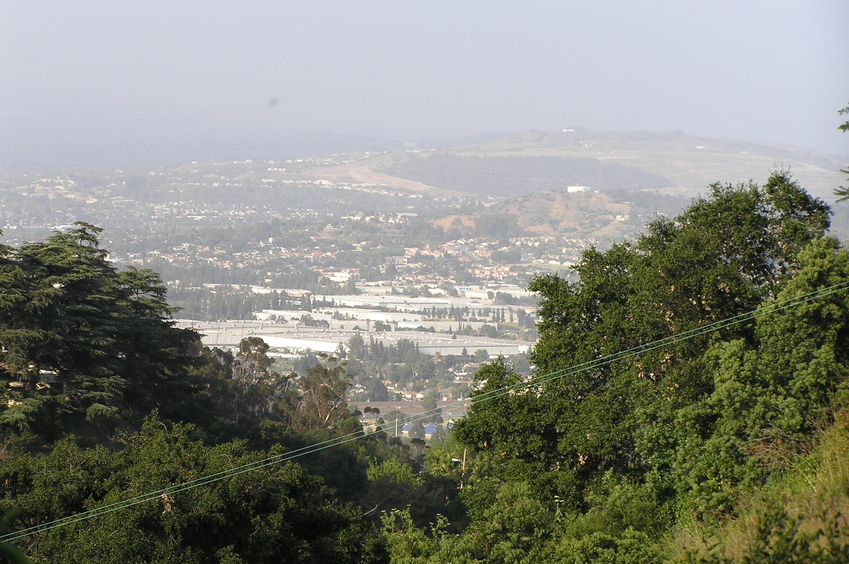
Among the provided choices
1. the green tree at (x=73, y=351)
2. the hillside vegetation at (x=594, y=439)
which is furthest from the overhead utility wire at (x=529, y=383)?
the green tree at (x=73, y=351)

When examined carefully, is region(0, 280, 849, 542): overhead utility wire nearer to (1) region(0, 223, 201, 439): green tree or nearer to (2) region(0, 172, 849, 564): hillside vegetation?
(2) region(0, 172, 849, 564): hillside vegetation

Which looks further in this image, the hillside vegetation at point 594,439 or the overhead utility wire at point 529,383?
the overhead utility wire at point 529,383

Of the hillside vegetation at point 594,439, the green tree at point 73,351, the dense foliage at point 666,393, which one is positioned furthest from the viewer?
the green tree at point 73,351

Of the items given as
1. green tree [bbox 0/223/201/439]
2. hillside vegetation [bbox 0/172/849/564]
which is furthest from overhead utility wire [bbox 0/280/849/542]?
green tree [bbox 0/223/201/439]

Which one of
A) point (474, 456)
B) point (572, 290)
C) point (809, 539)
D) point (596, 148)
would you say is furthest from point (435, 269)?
point (596, 148)

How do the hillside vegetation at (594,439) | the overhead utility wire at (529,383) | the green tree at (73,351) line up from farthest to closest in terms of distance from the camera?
the green tree at (73,351), the overhead utility wire at (529,383), the hillside vegetation at (594,439)

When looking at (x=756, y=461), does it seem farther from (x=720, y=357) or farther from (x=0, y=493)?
(x=0, y=493)

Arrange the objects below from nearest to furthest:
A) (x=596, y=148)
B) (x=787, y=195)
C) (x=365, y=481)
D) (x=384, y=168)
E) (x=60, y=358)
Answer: (x=787, y=195), (x=60, y=358), (x=365, y=481), (x=384, y=168), (x=596, y=148)

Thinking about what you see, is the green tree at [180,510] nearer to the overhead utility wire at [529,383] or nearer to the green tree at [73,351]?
the overhead utility wire at [529,383]

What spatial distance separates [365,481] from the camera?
14508mm

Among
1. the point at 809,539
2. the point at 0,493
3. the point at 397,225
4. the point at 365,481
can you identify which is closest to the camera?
the point at 809,539

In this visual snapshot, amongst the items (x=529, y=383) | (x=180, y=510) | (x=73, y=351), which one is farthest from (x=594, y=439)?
(x=73, y=351)

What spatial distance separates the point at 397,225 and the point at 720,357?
11263 cm

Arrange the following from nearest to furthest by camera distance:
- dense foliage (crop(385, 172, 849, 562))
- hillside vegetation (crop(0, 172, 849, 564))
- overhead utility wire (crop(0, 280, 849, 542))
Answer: hillside vegetation (crop(0, 172, 849, 564)) < overhead utility wire (crop(0, 280, 849, 542)) < dense foliage (crop(385, 172, 849, 562))
